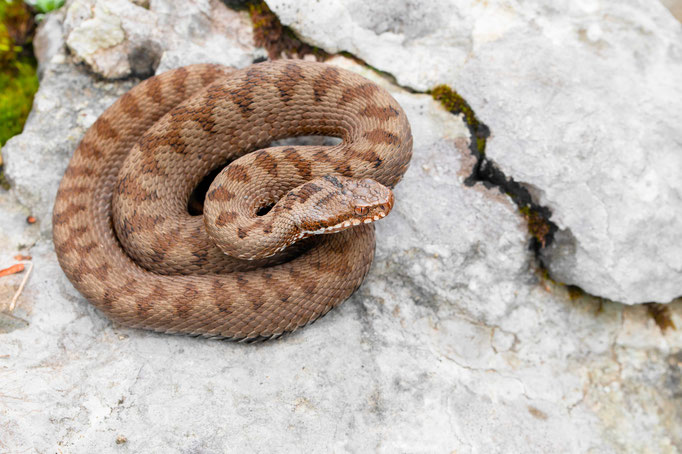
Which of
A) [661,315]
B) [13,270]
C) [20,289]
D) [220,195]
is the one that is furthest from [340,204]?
[661,315]

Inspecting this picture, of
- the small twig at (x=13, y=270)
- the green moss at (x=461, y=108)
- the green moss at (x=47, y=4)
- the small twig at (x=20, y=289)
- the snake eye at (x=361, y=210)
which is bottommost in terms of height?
the small twig at (x=13, y=270)

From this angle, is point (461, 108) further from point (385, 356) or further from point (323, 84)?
point (385, 356)

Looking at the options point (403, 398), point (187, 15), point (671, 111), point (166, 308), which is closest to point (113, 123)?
point (187, 15)

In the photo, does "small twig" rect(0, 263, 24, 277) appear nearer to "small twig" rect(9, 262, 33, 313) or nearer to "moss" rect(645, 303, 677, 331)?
"small twig" rect(9, 262, 33, 313)

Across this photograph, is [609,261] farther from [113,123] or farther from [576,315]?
[113,123]

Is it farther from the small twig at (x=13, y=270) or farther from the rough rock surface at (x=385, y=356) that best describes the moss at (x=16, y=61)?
the small twig at (x=13, y=270)

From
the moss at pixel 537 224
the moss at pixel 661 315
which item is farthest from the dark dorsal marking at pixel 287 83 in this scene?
the moss at pixel 661 315

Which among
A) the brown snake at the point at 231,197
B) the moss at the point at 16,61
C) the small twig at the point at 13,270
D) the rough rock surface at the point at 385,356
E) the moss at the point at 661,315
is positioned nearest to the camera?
the rough rock surface at the point at 385,356
